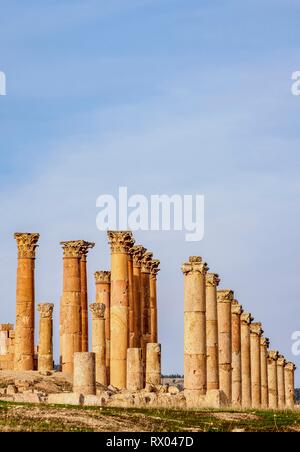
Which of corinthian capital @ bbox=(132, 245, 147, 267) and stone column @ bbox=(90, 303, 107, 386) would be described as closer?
stone column @ bbox=(90, 303, 107, 386)

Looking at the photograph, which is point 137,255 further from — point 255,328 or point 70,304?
point 255,328

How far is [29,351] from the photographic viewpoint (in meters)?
69.0

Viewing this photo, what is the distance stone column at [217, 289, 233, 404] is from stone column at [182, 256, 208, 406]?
507 inches

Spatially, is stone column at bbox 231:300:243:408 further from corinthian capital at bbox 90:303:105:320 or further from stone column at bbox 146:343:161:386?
corinthian capital at bbox 90:303:105:320

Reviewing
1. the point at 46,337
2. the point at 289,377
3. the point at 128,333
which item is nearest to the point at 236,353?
the point at 128,333

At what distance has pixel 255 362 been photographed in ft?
284

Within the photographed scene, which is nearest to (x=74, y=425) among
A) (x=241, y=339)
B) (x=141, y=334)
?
(x=141, y=334)

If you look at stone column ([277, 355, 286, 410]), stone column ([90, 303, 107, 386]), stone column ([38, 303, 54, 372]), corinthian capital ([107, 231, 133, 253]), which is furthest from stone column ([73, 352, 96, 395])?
stone column ([277, 355, 286, 410])

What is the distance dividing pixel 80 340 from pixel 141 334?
6306mm

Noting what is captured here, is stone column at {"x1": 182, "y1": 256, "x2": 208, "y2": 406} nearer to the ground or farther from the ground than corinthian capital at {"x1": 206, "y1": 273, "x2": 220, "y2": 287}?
nearer to the ground

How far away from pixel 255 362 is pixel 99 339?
773 inches

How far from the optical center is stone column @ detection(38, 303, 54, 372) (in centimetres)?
6938
